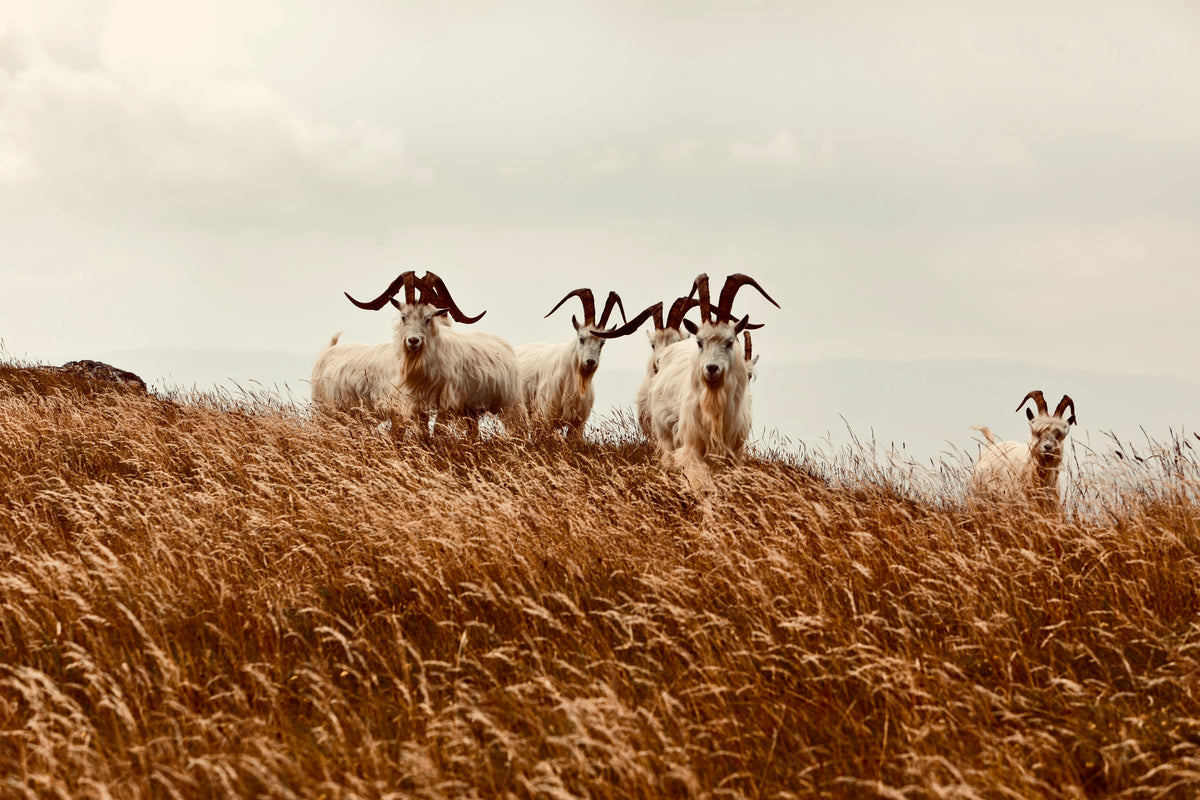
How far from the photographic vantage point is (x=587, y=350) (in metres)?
12.7

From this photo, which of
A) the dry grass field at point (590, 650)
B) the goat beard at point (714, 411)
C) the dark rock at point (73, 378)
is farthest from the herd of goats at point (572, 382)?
the dark rock at point (73, 378)

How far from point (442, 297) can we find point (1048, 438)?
7537 mm

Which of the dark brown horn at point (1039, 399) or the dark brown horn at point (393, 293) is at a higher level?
the dark brown horn at point (393, 293)

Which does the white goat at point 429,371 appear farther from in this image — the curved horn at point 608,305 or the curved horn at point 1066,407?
the curved horn at point 1066,407

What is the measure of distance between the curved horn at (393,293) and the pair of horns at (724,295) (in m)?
4.24

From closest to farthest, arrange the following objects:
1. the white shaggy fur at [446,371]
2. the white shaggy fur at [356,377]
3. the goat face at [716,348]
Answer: the goat face at [716,348]
the white shaggy fur at [446,371]
the white shaggy fur at [356,377]

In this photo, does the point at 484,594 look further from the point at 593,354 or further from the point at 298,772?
the point at 593,354

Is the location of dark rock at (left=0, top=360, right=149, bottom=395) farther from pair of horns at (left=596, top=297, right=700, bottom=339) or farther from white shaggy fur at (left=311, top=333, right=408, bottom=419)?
pair of horns at (left=596, top=297, right=700, bottom=339)

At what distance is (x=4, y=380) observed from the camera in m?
16.4

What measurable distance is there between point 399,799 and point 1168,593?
431cm

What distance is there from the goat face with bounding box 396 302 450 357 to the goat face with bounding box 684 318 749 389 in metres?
4.24

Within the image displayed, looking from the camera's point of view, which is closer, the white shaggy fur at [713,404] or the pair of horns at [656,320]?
the white shaggy fur at [713,404]

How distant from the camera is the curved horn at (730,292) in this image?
8992 millimetres

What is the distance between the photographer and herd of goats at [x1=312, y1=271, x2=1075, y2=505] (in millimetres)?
9023
